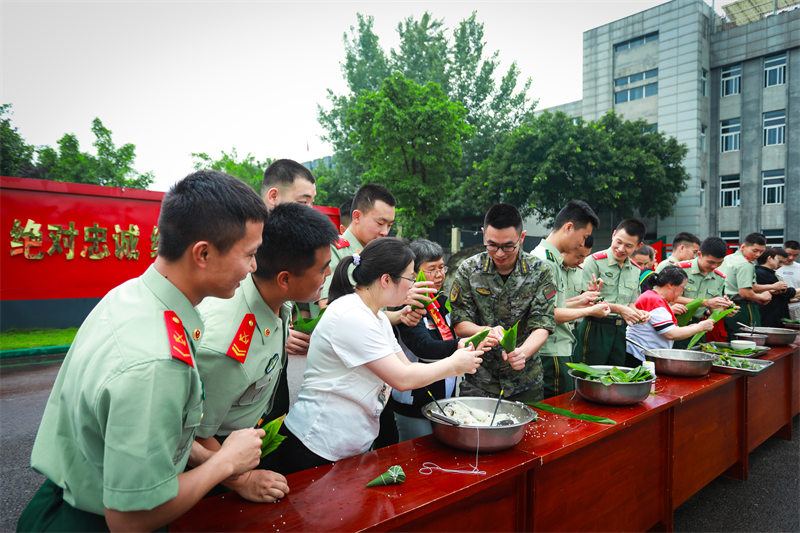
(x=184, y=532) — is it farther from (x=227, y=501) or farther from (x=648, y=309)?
(x=648, y=309)

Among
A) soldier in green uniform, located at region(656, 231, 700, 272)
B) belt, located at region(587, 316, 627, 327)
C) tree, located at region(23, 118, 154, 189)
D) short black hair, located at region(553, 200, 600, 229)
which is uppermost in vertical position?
tree, located at region(23, 118, 154, 189)

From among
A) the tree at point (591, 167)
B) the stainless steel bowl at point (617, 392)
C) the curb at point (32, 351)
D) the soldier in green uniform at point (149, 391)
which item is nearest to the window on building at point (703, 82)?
the tree at point (591, 167)

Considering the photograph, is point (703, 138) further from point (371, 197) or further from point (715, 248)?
point (371, 197)

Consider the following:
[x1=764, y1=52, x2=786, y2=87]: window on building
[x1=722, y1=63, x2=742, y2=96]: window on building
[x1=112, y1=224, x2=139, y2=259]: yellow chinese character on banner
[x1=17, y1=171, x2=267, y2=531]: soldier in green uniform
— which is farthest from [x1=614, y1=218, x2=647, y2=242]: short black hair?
[x1=722, y1=63, x2=742, y2=96]: window on building

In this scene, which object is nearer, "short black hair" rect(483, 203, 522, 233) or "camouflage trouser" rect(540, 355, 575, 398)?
"short black hair" rect(483, 203, 522, 233)

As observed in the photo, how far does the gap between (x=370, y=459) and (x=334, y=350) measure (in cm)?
43

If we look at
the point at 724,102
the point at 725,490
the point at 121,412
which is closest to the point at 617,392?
the point at 725,490

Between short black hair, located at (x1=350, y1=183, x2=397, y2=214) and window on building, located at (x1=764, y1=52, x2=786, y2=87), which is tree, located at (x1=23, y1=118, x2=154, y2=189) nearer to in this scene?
short black hair, located at (x1=350, y1=183, x2=397, y2=214)

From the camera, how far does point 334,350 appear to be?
1815mm

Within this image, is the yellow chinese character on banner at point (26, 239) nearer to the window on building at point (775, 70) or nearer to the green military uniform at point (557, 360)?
the green military uniform at point (557, 360)

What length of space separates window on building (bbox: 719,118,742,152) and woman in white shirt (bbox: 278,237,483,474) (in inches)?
954

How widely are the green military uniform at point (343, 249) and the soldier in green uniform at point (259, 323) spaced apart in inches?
48.6

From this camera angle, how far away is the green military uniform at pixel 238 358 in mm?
1445

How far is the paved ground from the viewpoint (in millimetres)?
2770
